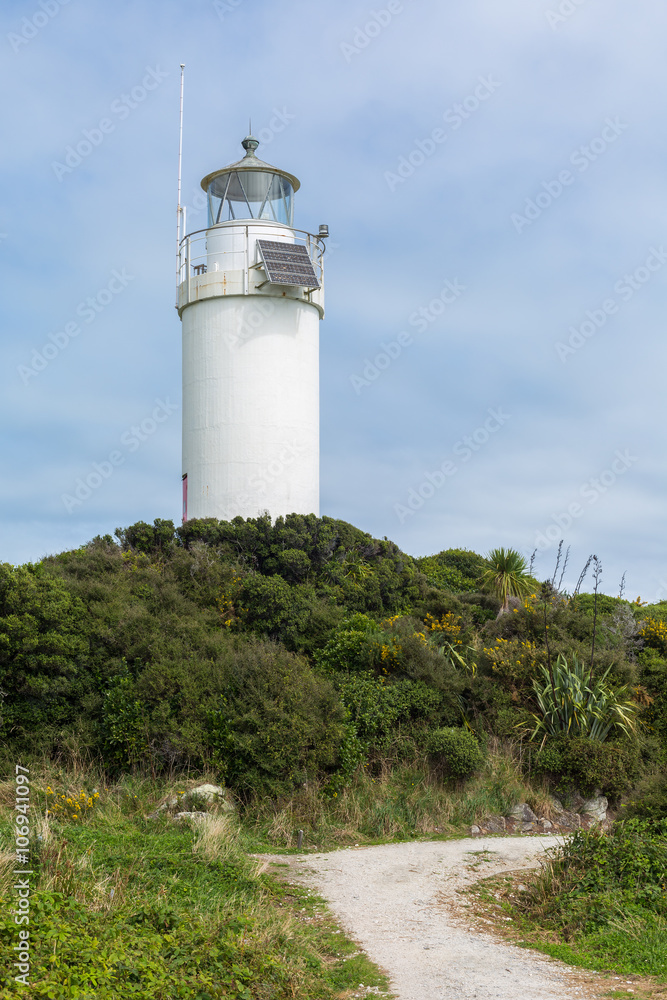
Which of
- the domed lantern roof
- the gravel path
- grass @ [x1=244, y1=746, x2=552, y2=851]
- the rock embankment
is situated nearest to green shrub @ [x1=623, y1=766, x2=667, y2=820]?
the gravel path

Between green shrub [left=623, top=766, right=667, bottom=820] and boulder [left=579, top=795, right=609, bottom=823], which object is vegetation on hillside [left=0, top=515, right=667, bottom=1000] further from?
boulder [left=579, top=795, right=609, bottom=823]

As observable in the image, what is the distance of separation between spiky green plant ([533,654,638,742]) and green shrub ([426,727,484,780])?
1157 millimetres

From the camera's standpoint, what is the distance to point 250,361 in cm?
2083

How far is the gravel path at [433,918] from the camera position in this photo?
6.70 m

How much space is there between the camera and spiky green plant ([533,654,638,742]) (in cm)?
1376

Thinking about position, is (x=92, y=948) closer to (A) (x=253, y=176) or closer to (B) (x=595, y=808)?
(B) (x=595, y=808)

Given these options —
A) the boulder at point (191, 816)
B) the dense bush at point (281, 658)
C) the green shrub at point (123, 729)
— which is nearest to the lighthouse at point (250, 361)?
the dense bush at point (281, 658)

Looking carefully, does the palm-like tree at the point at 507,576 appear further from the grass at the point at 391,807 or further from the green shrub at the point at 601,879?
the green shrub at the point at 601,879

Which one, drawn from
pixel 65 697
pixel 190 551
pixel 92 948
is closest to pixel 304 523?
pixel 190 551

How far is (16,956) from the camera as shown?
549 cm

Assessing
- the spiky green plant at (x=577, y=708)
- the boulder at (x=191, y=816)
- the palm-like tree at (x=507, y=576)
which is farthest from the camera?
the palm-like tree at (x=507, y=576)

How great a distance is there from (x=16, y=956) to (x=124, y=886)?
1887mm

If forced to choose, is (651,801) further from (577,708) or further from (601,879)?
(577,708)

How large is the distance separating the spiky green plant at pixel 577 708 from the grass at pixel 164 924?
20.0 ft
